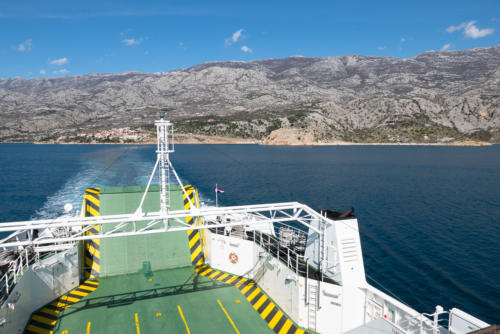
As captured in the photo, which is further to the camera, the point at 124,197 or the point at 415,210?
the point at 415,210

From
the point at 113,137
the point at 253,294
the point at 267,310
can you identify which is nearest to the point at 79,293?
the point at 253,294

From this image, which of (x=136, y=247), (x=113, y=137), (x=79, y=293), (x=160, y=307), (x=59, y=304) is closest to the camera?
(x=160, y=307)

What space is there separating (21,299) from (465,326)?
1904cm

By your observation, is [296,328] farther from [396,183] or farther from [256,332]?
[396,183]

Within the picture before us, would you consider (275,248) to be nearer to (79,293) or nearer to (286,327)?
(286,327)

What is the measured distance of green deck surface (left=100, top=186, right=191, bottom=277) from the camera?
21.0 meters

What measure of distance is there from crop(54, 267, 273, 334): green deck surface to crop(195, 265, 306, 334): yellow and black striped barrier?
0.39m

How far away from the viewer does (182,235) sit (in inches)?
896

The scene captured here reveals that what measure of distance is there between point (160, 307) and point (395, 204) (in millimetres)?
38235

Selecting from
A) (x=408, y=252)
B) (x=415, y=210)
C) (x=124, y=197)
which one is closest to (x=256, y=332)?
(x=124, y=197)

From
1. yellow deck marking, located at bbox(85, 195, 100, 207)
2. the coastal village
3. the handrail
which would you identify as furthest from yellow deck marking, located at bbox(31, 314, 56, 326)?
the coastal village

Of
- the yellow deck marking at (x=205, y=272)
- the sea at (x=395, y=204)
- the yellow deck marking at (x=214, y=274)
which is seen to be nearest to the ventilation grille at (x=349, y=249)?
the sea at (x=395, y=204)

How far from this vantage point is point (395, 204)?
44.8 m

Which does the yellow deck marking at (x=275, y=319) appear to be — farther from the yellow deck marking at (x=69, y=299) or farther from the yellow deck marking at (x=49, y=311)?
the yellow deck marking at (x=49, y=311)
